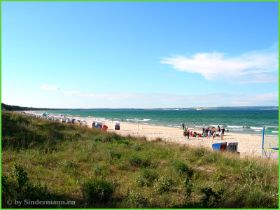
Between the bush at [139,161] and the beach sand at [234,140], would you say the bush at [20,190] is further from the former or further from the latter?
the beach sand at [234,140]

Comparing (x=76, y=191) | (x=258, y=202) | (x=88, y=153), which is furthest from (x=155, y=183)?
(x=88, y=153)

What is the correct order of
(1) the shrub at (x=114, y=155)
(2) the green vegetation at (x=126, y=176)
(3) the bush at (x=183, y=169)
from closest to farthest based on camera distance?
(2) the green vegetation at (x=126, y=176) < (3) the bush at (x=183, y=169) < (1) the shrub at (x=114, y=155)

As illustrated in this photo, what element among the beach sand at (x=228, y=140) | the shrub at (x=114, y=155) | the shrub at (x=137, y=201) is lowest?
the beach sand at (x=228, y=140)

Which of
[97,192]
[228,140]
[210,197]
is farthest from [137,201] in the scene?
[228,140]

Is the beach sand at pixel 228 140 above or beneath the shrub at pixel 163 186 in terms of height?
beneath

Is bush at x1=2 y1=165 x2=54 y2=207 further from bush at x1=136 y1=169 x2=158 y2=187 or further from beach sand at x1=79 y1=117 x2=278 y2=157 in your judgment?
beach sand at x1=79 y1=117 x2=278 y2=157

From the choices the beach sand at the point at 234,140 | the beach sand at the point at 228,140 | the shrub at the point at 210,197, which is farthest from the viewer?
the beach sand at the point at 228,140

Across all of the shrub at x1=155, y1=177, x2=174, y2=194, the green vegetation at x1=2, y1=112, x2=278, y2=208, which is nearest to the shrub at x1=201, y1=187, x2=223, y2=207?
the green vegetation at x1=2, y1=112, x2=278, y2=208

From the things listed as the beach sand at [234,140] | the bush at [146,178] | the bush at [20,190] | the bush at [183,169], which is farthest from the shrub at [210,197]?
the beach sand at [234,140]

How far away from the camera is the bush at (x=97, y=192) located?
647 cm

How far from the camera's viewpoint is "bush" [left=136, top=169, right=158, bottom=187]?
7.74 meters

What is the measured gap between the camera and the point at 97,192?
6.58 metres

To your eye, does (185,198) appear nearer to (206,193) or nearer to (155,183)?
(206,193)

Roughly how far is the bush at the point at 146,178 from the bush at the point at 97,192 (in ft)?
3.78
